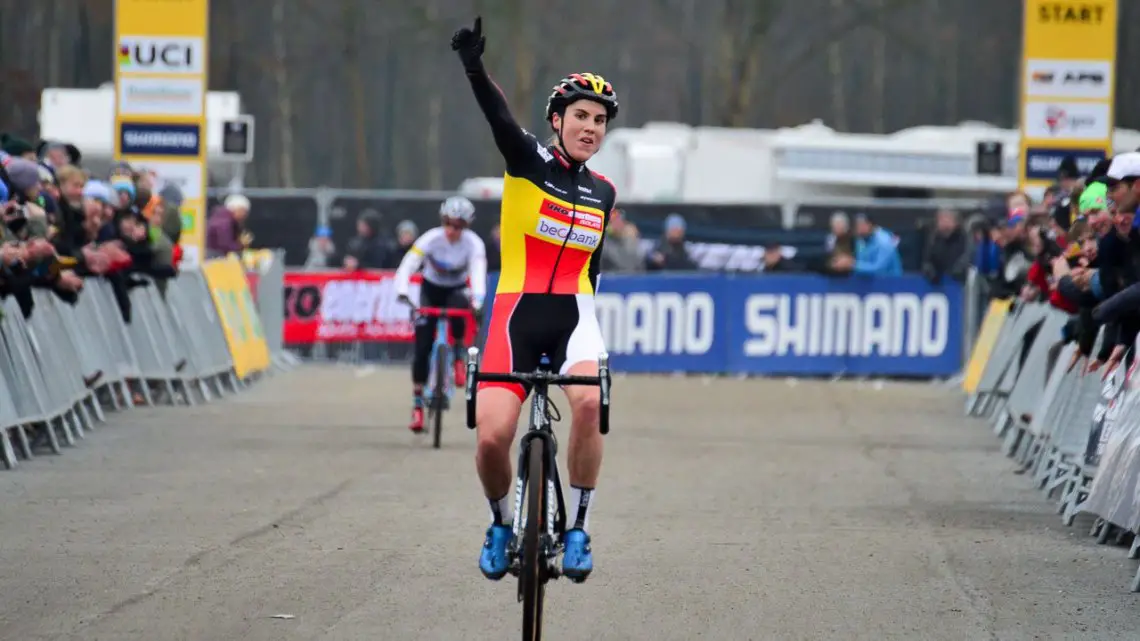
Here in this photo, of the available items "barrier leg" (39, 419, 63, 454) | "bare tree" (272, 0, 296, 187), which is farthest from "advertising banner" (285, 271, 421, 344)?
"bare tree" (272, 0, 296, 187)

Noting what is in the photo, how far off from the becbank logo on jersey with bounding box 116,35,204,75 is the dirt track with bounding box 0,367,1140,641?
549 cm

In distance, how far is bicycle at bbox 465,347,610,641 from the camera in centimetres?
790

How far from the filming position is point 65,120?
42.7 metres

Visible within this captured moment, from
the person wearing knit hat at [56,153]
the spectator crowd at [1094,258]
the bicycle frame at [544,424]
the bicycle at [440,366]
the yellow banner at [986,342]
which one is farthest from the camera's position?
the yellow banner at [986,342]

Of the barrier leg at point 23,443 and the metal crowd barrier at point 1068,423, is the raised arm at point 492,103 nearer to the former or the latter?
the metal crowd barrier at point 1068,423

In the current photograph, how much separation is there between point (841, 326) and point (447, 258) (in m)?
10.8

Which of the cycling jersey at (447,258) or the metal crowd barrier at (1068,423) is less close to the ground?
the cycling jersey at (447,258)

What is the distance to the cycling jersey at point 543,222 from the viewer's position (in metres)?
8.70

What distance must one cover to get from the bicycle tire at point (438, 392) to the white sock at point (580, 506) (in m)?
8.22

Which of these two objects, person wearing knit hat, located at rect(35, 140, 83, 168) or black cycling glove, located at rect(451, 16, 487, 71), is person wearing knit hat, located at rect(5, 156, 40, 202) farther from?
black cycling glove, located at rect(451, 16, 487, 71)

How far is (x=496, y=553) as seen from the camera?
835 centimetres

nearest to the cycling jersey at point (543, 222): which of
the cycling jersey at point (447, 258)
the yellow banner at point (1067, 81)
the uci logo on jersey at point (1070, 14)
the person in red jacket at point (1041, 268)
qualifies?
the cycling jersey at point (447, 258)

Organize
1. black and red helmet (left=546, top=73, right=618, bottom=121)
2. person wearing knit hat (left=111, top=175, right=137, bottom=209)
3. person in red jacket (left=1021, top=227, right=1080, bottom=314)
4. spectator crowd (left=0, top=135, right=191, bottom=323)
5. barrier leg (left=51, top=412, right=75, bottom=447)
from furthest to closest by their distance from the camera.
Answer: person wearing knit hat (left=111, top=175, right=137, bottom=209)
person in red jacket (left=1021, top=227, right=1080, bottom=314)
barrier leg (left=51, top=412, right=75, bottom=447)
spectator crowd (left=0, top=135, right=191, bottom=323)
black and red helmet (left=546, top=73, right=618, bottom=121)

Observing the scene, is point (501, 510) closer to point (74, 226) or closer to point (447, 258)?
point (447, 258)
